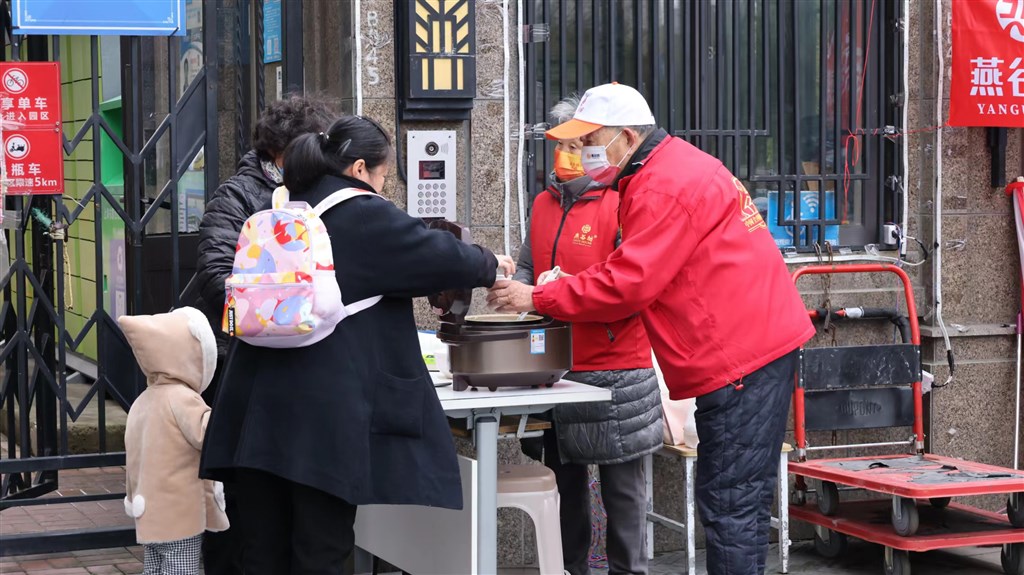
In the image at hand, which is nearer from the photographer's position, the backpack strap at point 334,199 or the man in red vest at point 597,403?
the backpack strap at point 334,199

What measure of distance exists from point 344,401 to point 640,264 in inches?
44.4

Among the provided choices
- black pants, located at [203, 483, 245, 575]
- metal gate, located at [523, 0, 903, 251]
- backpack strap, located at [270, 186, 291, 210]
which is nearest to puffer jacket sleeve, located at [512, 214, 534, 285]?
metal gate, located at [523, 0, 903, 251]

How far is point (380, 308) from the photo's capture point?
13.2ft

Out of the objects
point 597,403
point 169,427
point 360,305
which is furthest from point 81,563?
point 360,305

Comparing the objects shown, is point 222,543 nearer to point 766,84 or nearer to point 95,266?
point 95,266

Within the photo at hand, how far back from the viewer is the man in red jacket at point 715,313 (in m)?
4.54

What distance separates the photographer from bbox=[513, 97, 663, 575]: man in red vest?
532cm

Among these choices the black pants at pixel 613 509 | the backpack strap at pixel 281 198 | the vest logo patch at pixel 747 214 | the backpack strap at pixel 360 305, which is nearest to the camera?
the backpack strap at pixel 360 305

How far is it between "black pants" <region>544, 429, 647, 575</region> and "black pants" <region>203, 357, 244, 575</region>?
1250 millimetres

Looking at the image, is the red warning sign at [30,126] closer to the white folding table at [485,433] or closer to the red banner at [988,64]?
the white folding table at [485,433]

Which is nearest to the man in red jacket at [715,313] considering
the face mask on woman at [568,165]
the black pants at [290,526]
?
the face mask on woman at [568,165]

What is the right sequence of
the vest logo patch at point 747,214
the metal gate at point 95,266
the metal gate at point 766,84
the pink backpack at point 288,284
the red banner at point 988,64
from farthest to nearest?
the red banner at point 988,64
the metal gate at point 766,84
the metal gate at point 95,266
the vest logo patch at point 747,214
the pink backpack at point 288,284

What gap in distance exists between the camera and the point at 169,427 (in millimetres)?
5027

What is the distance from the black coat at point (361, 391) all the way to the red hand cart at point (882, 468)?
261cm
